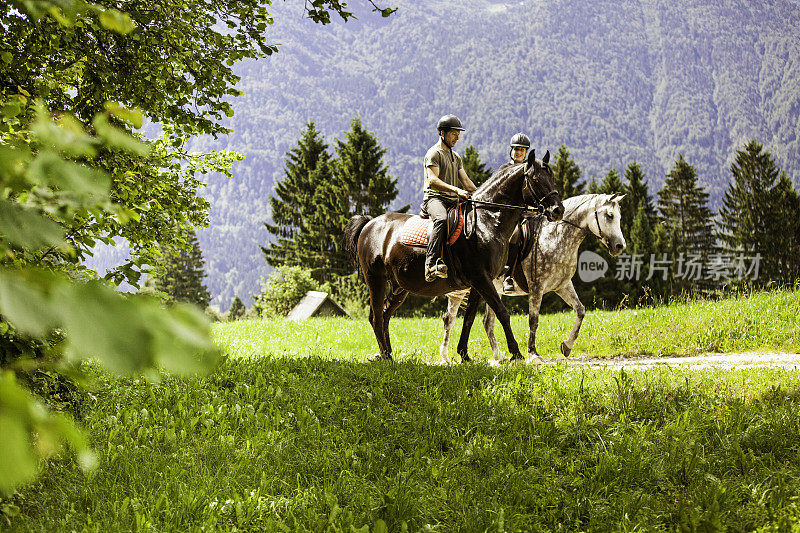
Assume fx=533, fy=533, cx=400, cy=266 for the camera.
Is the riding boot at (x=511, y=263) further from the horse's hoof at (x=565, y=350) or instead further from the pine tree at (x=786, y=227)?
the pine tree at (x=786, y=227)

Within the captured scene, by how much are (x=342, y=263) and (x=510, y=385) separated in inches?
1412

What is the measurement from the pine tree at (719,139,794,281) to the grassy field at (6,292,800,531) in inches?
2086

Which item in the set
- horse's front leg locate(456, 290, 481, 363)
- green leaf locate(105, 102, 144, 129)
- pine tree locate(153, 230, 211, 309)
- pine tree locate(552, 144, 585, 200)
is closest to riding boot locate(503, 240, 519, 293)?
horse's front leg locate(456, 290, 481, 363)

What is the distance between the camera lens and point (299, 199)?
46.8 metres

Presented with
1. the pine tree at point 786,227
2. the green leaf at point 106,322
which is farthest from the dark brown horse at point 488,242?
the pine tree at point 786,227

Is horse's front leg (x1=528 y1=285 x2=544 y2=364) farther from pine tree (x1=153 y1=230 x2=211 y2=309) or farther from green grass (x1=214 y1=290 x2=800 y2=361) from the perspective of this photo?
pine tree (x1=153 y1=230 x2=211 y2=309)

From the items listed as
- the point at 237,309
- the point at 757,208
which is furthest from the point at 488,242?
the point at 237,309

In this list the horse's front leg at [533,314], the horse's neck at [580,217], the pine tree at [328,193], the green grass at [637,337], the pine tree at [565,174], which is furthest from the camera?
the pine tree at [565,174]

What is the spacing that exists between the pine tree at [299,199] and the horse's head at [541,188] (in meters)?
35.3

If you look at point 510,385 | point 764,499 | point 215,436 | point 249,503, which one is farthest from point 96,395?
point 764,499

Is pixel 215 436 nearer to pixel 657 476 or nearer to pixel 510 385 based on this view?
pixel 510 385

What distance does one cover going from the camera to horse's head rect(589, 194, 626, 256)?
9555 mm

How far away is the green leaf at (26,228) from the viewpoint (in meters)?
0.71

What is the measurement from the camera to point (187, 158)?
7629 mm
